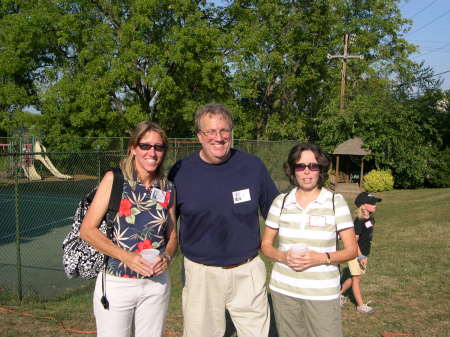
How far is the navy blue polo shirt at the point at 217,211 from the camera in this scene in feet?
9.11

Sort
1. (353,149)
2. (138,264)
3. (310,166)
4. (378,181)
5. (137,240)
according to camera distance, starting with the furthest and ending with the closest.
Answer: (353,149) → (378,181) → (310,166) → (137,240) → (138,264)

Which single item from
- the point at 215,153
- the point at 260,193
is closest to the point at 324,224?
the point at 260,193

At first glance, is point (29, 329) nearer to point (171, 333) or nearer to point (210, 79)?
point (171, 333)

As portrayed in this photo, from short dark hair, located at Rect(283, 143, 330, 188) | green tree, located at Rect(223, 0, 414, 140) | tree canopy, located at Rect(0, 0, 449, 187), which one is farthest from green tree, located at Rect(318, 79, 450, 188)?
short dark hair, located at Rect(283, 143, 330, 188)

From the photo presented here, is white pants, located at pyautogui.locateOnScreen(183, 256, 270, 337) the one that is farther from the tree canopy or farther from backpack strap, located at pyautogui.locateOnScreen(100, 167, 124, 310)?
the tree canopy

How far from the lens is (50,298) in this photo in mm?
5887

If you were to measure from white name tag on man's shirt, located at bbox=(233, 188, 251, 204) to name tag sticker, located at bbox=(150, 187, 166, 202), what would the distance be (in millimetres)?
488

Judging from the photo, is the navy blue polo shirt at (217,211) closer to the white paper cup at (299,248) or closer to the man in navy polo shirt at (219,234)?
the man in navy polo shirt at (219,234)

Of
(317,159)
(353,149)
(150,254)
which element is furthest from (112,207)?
(353,149)

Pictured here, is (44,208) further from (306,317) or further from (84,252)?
(306,317)

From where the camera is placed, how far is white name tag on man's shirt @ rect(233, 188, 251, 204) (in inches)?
110

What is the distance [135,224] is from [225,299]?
→ 877 mm

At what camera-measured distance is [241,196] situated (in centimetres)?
281

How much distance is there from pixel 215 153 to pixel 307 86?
96.2 feet
